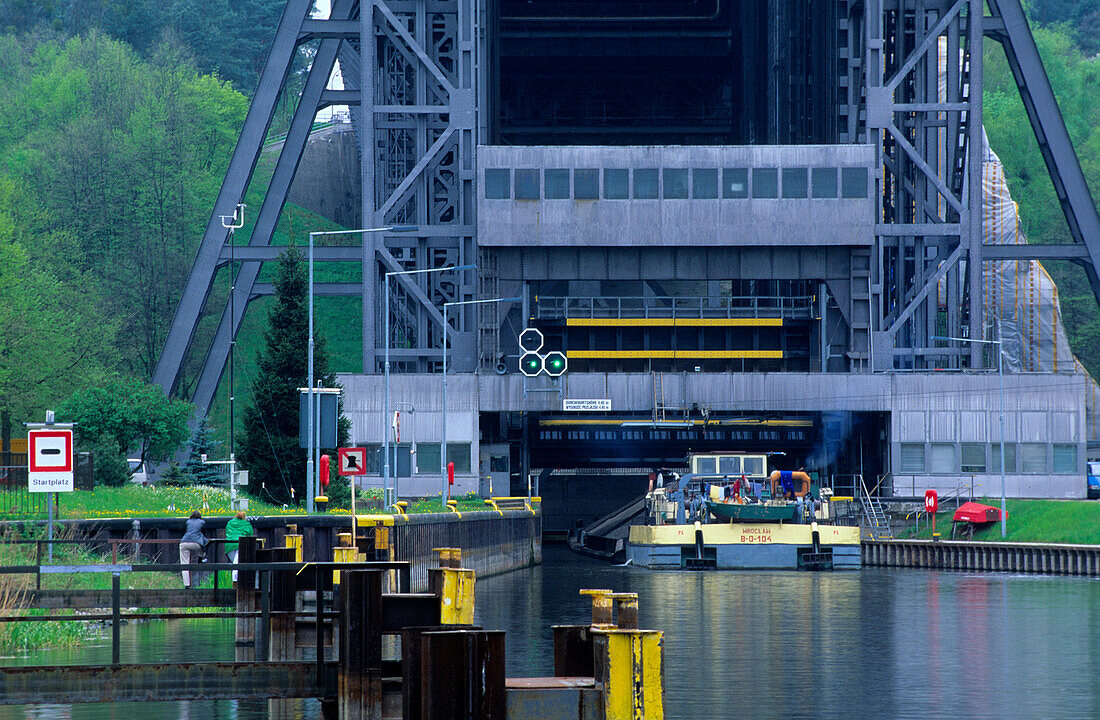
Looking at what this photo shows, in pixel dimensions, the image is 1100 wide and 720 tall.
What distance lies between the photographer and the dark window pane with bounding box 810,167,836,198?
3004 inches

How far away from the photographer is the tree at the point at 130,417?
213 ft

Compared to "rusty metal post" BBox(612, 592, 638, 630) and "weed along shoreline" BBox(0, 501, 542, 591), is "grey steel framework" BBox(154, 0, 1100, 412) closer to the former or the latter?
"weed along shoreline" BBox(0, 501, 542, 591)

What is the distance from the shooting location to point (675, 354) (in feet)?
282

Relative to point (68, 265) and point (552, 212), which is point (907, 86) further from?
point (68, 265)


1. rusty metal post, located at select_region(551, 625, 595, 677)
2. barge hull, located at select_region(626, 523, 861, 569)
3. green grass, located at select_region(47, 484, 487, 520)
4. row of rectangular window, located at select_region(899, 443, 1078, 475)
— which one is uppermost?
row of rectangular window, located at select_region(899, 443, 1078, 475)

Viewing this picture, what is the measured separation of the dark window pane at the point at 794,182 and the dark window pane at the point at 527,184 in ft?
38.3

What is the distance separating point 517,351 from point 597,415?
5.58 metres

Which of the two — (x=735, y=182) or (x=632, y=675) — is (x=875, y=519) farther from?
(x=632, y=675)

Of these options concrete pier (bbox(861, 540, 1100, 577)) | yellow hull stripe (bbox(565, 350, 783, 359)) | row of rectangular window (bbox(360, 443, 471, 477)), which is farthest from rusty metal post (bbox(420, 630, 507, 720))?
yellow hull stripe (bbox(565, 350, 783, 359))

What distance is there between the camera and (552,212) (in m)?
76.8

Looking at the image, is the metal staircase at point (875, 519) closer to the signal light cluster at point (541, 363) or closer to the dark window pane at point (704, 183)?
the signal light cluster at point (541, 363)

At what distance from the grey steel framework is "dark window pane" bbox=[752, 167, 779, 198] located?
193 inches

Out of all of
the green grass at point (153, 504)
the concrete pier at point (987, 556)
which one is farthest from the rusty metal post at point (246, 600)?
the concrete pier at point (987, 556)

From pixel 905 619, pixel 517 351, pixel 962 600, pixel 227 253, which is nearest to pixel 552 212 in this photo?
pixel 517 351
